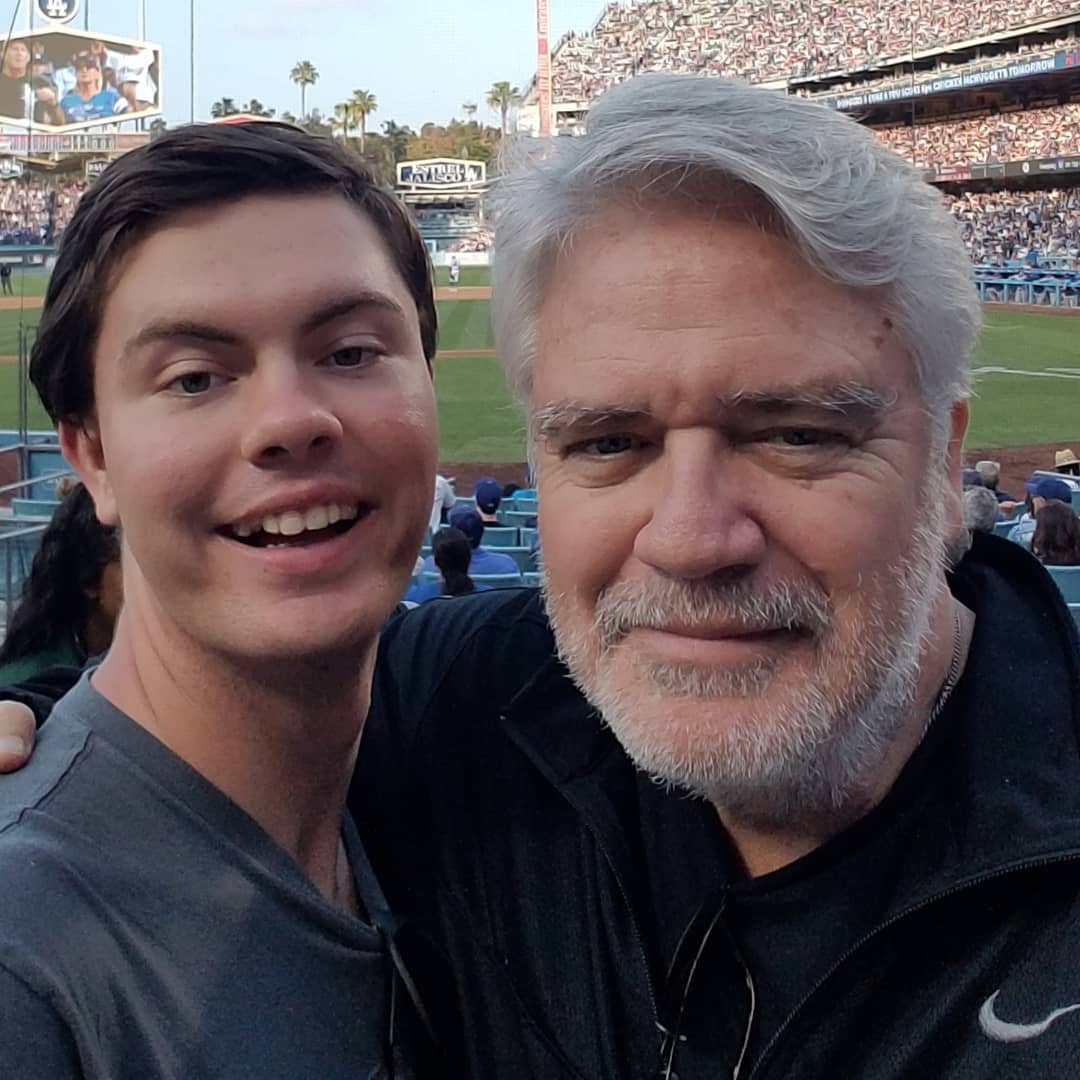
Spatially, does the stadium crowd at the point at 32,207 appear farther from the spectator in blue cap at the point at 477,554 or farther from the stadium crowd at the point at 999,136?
the spectator in blue cap at the point at 477,554

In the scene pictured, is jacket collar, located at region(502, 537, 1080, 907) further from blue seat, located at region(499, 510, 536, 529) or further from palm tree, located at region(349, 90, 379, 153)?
palm tree, located at region(349, 90, 379, 153)

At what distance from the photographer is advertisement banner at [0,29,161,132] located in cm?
3083

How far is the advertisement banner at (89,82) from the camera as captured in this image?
101ft

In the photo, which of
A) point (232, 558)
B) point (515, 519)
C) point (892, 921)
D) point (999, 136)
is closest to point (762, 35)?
point (999, 136)

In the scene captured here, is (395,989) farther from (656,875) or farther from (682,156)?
(682,156)

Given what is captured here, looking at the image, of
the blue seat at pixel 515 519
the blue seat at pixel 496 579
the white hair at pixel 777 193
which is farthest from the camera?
the blue seat at pixel 515 519

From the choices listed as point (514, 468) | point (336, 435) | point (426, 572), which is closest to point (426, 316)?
point (336, 435)

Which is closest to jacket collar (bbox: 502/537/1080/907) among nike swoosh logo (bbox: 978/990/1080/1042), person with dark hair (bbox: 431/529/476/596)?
nike swoosh logo (bbox: 978/990/1080/1042)

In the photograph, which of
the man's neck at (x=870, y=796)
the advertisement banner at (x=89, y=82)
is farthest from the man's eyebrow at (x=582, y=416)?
the advertisement banner at (x=89, y=82)

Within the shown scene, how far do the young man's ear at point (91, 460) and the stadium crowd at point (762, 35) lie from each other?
3885 cm

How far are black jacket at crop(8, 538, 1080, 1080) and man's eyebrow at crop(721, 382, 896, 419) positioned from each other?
34 centimetres

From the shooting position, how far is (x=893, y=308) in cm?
140

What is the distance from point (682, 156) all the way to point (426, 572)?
520 cm

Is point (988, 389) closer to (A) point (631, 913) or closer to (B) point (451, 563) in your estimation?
(B) point (451, 563)
